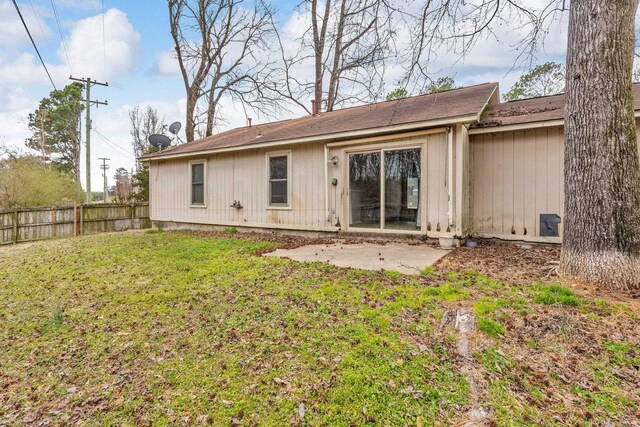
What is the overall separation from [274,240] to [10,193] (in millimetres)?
11052

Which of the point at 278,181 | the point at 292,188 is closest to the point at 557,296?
the point at 292,188

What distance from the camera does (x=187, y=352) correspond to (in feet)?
9.02

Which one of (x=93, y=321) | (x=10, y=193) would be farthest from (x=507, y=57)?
(x=10, y=193)

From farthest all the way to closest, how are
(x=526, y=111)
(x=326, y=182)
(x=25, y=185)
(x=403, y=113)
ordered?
(x=25, y=185) → (x=326, y=182) → (x=403, y=113) → (x=526, y=111)

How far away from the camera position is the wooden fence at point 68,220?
9.70 meters

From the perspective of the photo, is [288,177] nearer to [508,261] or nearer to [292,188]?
[292,188]

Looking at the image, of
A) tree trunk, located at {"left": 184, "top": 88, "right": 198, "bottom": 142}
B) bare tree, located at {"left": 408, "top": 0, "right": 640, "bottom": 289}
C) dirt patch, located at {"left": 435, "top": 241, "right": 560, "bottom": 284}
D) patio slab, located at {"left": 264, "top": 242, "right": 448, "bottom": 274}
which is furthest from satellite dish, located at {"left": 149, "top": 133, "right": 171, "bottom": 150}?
bare tree, located at {"left": 408, "top": 0, "right": 640, "bottom": 289}

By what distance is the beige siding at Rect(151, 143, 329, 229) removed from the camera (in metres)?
7.86

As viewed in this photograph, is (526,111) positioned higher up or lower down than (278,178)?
higher up

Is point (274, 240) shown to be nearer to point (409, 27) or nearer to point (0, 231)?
point (409, 27)

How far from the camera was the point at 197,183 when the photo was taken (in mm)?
10320

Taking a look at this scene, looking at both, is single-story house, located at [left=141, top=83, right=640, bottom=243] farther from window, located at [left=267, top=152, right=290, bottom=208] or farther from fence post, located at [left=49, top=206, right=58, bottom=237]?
fence post, located at [left=49, top=206, right=58, bottom=237]

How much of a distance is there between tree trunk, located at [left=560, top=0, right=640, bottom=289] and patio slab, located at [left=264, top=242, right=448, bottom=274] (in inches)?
72.4

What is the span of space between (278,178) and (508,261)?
18.4ft
